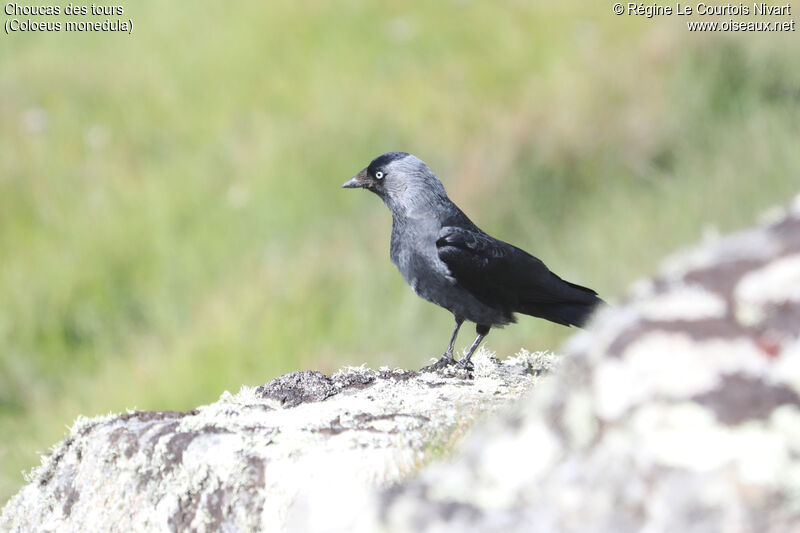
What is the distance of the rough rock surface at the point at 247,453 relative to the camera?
83.9 inches

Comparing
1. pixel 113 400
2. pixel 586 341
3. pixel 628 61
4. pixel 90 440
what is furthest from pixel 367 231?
pixel 586 341

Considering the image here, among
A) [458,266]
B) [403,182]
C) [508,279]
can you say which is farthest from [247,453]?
[403,182]

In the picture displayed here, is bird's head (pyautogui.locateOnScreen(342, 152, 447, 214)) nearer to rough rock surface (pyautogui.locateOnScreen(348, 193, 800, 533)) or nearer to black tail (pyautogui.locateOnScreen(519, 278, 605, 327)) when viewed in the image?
black tail (pyautogui.locateOnScreen(519, 278, 605, 327))

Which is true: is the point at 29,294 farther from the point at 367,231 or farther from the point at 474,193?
the point at 474,193

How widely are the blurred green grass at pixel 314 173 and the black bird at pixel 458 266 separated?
1.03m

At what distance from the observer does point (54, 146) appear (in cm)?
795

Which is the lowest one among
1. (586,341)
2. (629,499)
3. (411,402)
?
(629,499)

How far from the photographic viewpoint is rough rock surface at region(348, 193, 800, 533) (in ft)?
3.89

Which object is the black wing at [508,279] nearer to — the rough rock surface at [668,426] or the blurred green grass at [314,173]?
the blurred green grass at [314,173]

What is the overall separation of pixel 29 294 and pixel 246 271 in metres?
1.62

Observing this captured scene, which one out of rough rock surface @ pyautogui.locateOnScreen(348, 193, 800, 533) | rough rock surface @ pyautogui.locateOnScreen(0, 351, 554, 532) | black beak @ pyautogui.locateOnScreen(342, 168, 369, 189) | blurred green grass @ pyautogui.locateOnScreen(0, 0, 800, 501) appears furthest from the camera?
blurred green grass @ pyautogui.locateOnScreen(0, 0, 800, 501)

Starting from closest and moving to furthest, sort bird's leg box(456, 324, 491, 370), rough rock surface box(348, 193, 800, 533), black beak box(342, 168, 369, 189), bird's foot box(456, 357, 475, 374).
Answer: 1. rough rock surface box(348, 193, 800, 533)
2. bird's foot box(456, 357, 475, 374)
3. bird's leg box(456, 324, 491, 370)
4. black beak box(342, 168, 369, 189)

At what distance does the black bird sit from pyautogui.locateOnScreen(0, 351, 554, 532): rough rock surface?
893mm

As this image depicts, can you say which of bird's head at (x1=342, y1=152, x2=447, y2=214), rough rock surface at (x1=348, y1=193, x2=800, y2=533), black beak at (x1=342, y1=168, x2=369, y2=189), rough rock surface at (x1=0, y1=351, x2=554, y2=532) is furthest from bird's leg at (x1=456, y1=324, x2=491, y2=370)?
rough rock surface at (x1=348, y1=193, x2=800, y2=533)
